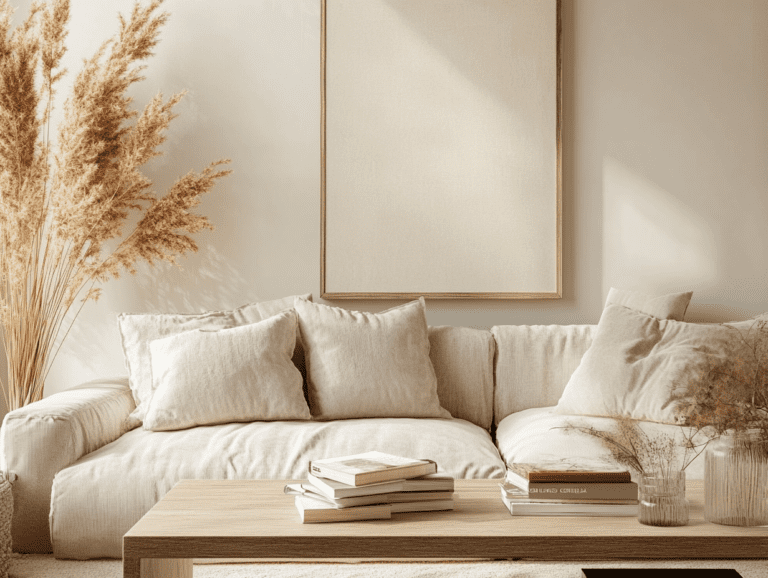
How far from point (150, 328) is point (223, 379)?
482 mm

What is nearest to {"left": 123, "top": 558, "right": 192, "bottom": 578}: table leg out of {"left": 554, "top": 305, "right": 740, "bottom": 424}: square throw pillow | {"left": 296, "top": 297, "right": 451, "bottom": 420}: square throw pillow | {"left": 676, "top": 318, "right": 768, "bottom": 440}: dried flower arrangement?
{"left": 296, "top": 297, "right": 451, "bottom": 420}: square throw pillow

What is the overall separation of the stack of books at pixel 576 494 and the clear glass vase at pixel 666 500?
0.08 metres

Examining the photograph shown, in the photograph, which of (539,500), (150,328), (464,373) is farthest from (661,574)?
(150,328)

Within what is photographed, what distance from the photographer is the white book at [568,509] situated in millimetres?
1577

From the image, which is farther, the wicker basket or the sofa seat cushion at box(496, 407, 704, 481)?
the sofa seat cushion at box(496, 407, 704, 481)

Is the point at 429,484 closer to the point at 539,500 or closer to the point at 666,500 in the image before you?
the point at 539,500

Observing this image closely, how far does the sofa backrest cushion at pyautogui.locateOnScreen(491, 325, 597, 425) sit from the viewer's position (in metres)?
3.10

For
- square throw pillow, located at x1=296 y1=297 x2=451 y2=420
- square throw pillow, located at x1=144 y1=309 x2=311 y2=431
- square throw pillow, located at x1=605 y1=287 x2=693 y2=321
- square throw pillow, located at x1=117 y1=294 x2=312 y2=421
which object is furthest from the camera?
square throw pillow, located at x1=605 y1=287 x2=693 y2=321

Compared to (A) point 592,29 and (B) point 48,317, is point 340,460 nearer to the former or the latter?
(B) point 48,317

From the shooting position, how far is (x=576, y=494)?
5.20ft

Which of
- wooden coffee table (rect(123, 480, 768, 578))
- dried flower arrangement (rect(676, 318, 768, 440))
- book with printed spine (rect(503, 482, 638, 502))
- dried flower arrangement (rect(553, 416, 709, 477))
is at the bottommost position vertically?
wooden coffee table (rect(123, 480, 768, 578))

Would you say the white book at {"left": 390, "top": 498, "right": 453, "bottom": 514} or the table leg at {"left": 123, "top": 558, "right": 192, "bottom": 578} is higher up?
the white book at {"left": 390, "top": 498, "right": 453, "bottom": 514}

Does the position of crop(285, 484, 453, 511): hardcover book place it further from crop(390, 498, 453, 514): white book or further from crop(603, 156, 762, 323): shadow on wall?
crop(603, 156, 762, 323): shadow on wall

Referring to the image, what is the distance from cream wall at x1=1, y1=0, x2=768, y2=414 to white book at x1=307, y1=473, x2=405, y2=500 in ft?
6.37
